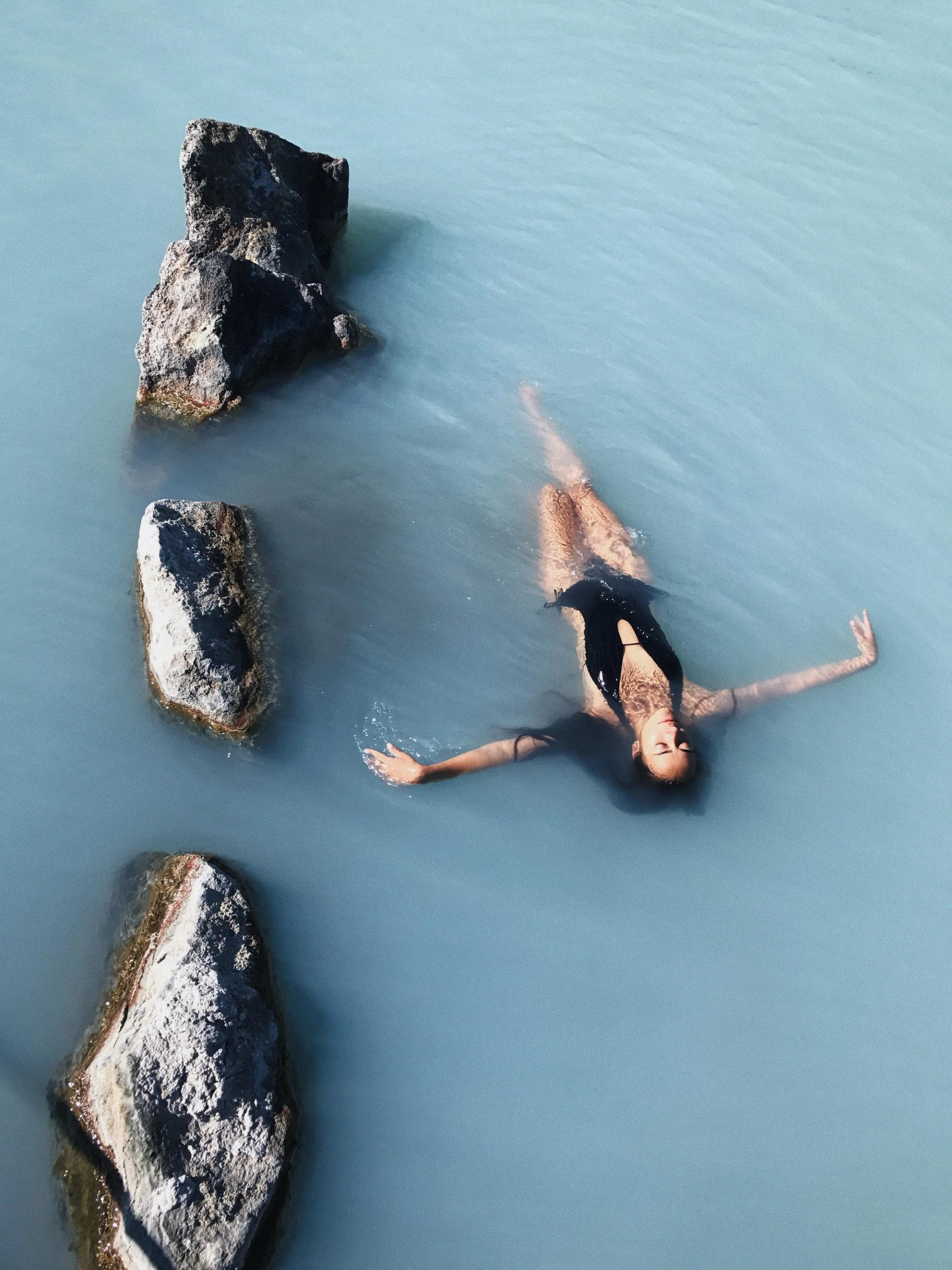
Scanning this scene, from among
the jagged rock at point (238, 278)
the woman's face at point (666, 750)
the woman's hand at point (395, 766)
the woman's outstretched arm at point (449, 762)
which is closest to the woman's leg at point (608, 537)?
the woman's face at point (666, 750)

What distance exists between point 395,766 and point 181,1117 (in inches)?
74.7

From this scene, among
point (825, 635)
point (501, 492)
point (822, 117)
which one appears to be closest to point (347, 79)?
point (822, 117)

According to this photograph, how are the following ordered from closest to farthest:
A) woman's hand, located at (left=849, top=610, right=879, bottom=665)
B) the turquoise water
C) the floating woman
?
1. the turquoise water
2. the floating woman
3. woman's hand, located at (left=849, top=610, right=879, bottom=665)

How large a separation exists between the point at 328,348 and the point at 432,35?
4585 mm

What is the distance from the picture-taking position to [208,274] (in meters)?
6.56

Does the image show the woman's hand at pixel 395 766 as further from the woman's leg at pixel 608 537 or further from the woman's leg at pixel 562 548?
the woman's leg at pixel 608 537

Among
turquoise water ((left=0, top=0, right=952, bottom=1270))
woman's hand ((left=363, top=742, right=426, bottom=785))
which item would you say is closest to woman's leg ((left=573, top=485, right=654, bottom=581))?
turquoise water ((left=0, top=0, right=952, bottom=1270))

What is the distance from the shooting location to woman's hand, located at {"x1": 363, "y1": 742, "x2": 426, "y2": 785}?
5117 millimetres

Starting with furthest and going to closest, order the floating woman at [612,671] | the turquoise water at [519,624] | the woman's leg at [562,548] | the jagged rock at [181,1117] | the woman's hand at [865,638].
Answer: the woman's leg at [562,548] → the woman's hand at [865,638] → the floating woman at [612,671] → the turquoise water at [519,624] → the jagged rock at [181,1117]

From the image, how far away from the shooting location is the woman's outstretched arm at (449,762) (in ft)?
16.9

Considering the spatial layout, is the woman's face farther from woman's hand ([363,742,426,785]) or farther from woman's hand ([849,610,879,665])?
woman's hand ([849,610,879,665])

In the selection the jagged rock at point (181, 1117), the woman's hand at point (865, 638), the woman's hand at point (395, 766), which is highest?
the woman's hand at point (865, 638)

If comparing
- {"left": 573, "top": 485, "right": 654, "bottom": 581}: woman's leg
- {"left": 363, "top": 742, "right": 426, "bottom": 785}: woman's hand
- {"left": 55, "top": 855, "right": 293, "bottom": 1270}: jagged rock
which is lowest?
{"left": 55, "top": 855, "right": 293, "bottom": 1270}: jagged rock

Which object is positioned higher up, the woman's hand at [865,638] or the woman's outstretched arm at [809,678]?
the woman's hand at [865,638]
